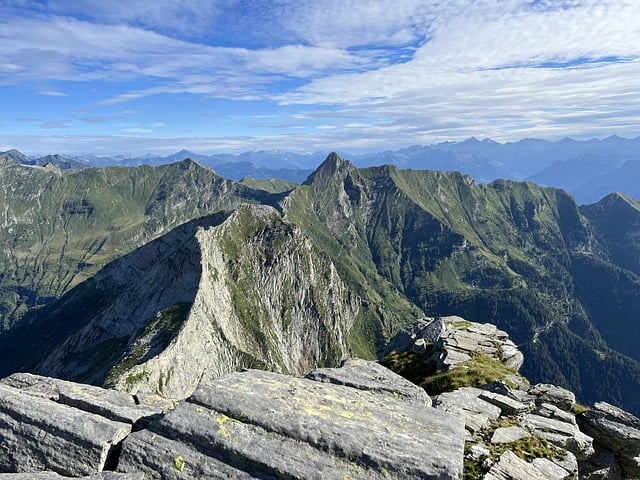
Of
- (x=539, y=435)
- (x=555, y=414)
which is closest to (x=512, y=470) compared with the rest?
(x=539, y=435)

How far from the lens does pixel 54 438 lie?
1705cm

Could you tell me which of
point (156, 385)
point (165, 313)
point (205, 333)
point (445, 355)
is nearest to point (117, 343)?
point (165, 313)

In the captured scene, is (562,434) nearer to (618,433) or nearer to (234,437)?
(618,433)

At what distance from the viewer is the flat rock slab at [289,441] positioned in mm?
15312

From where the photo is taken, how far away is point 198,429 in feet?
54.4

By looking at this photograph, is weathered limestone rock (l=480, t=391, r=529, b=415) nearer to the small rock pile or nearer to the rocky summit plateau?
the small rock pile

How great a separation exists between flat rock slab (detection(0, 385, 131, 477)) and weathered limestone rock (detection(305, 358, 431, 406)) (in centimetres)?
1163

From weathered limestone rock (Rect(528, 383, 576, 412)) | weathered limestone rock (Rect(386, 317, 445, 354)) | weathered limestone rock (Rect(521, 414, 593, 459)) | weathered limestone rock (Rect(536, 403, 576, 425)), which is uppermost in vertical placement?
weathered limestone rock (Rect(521, 414, 593, 459))

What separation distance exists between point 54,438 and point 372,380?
53.6ft

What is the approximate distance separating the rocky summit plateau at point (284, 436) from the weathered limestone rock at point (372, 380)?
119 millimetres

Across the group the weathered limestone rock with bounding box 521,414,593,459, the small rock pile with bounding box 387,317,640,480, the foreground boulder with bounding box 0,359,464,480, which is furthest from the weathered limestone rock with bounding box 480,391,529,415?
the foreground boulder with bounding box 0,359,464,480

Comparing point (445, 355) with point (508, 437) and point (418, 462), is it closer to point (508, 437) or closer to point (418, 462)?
point (508, 437)

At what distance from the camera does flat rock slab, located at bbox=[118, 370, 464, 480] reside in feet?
50.2

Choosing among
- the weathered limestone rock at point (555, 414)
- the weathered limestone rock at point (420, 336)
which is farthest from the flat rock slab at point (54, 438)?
the weathered limestone rock at point (420, 336)
